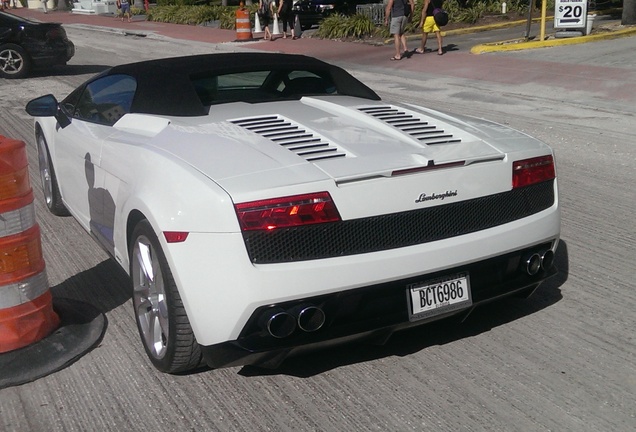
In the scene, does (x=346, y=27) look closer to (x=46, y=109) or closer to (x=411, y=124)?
(x=46, y=109)

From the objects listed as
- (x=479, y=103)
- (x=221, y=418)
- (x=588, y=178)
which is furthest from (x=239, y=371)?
(x=479, y=103)

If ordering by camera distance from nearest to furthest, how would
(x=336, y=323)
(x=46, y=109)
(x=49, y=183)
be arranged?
(x=336, y=323), (x=46, y=109), (x=49, y=183)

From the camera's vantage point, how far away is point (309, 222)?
3.65 meters

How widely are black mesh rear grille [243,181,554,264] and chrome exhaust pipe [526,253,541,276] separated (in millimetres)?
212

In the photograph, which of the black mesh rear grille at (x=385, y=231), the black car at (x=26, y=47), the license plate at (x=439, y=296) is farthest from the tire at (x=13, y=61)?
the license plate at (x=439, y=296)

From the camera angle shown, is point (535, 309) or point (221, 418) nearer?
point (221, 418)

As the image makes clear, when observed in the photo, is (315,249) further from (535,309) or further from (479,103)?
(479,103)

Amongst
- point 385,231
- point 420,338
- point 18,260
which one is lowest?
point 420,338

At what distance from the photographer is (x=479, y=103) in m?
13.8

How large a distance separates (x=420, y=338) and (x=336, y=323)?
895mm

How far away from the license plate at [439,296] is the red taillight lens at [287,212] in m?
0.56

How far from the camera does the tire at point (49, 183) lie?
678 centimetres

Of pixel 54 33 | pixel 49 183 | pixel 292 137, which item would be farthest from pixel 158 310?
pixel 54 33

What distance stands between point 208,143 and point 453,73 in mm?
14127
